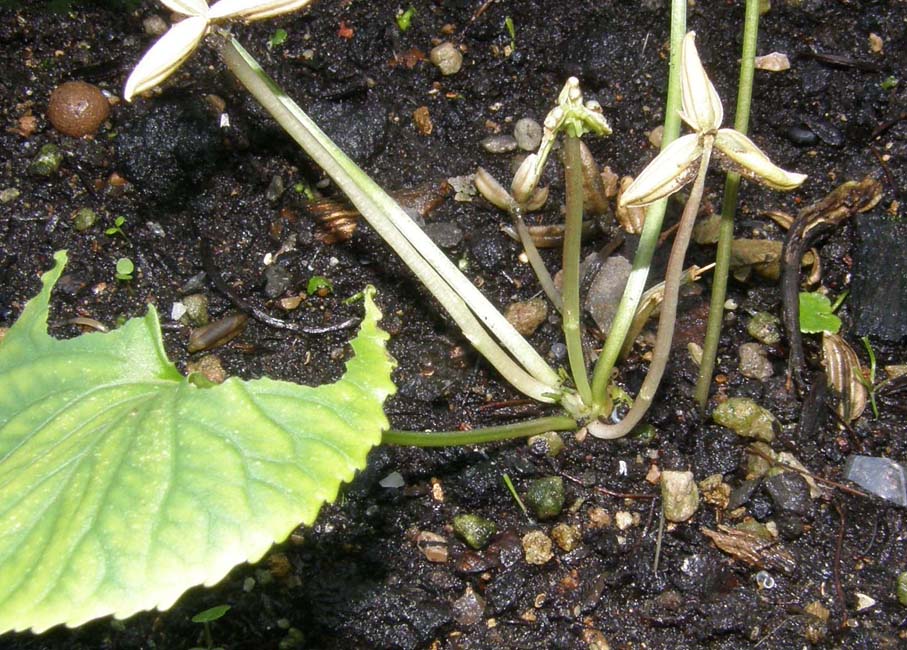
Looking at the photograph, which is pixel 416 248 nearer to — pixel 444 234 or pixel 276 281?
pixel 444 234

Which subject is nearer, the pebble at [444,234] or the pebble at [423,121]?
the pebble at [444,234]

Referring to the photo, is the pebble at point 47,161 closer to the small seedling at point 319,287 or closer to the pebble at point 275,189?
the pebble at point 275,189

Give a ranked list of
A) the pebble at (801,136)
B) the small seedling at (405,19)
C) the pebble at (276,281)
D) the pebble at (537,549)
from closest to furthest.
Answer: the pebble at (537,549), the pebble at (276,281), the pebble at (801,136), the small seedling at (405,19)

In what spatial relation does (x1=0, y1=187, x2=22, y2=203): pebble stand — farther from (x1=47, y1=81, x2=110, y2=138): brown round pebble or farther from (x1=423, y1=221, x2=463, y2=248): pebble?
(x1=423, y1=221, x2=463, y2=248): pebble

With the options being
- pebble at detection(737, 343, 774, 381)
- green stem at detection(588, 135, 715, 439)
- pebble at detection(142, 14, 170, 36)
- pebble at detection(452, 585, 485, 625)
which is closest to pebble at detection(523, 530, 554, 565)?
pebble at detection(452, 585, 485, 625)

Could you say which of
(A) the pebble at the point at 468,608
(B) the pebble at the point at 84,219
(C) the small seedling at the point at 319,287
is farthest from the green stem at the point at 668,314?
(B) the pebble at the point at 84,219

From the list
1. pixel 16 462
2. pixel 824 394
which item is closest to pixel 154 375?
pixel 16 462
